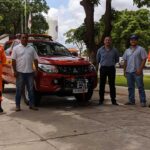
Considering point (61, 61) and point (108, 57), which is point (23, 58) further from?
point (108, 57)

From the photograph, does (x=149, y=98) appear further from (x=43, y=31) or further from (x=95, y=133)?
(x=43, y=31)

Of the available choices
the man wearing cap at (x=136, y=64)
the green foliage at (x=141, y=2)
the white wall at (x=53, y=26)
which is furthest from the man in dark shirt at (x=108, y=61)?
the white wall at (x=53, y=26)

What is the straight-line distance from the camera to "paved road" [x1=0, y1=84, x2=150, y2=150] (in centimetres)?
708

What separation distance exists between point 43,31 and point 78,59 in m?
56.1

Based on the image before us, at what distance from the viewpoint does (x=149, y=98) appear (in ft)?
41.1

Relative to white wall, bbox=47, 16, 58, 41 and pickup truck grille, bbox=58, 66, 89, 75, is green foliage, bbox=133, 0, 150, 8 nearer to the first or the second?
pickup truck grille, bbox=58, 66, 89, 75

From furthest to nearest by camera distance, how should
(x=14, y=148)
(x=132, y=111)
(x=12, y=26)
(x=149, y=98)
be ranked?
(x=12, y=26) → (x=149, y=98) → (x=132, y=111) → (x=14, y=148)

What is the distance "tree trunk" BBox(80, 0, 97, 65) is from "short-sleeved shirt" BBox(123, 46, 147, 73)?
6.90 m

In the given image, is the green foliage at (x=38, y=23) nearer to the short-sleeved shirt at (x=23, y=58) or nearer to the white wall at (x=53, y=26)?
the white wall at (x=53, y=26)

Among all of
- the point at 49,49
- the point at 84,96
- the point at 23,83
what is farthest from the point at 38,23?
the point at 23,83

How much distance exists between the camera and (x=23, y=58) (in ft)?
34.8

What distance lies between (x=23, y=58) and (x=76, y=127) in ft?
9.42

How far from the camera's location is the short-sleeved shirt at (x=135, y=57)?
11.1 metres

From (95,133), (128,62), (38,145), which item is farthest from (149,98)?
(38,145)
